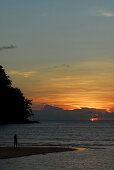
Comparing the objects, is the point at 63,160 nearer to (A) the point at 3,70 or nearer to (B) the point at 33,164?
(B) the point at 33,164

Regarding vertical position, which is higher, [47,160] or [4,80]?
[4,80]

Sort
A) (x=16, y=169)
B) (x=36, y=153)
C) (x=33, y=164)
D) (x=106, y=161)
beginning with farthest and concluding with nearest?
(x=36, y=153)
(x=106, y=161)
(x=33, y=164)
(x=16, y=169)

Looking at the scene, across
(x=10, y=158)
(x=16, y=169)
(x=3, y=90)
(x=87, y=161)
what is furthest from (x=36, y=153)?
(x=3, y=90)

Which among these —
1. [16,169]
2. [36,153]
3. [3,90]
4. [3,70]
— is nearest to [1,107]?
[3,90]

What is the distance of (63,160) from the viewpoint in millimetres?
35969

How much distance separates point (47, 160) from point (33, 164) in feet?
11.0

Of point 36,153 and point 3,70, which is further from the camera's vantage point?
point 3,70

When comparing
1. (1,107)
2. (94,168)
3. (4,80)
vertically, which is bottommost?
(94,168)

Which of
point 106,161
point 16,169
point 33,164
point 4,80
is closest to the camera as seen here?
point 16,169

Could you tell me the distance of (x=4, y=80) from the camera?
197250mm

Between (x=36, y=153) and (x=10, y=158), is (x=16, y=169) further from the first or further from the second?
(x=36, y=153)

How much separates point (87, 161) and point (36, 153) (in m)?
9.22

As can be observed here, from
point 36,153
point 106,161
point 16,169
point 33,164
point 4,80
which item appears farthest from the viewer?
point 4,80

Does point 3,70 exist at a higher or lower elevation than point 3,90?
higher
